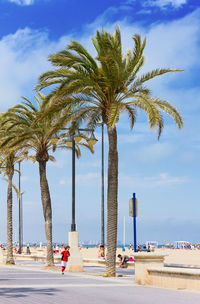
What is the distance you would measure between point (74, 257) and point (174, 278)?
12061 mm

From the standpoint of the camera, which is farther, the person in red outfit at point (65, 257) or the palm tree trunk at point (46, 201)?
the palm tree trunk at point (46, 201)

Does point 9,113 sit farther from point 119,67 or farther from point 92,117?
point 119,67

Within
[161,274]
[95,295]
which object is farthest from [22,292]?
[161,274]

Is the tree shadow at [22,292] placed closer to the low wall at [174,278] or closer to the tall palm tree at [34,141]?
the low wall at [174,278]

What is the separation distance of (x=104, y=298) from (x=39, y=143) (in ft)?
66.9

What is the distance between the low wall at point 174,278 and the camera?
48.3ft

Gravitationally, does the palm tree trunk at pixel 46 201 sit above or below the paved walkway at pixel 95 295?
above

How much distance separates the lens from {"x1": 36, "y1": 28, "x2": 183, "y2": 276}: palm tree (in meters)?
22.1

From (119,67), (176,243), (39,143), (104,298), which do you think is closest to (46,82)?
(119,67)

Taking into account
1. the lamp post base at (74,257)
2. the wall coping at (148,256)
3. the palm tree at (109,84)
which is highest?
the palm tree at (109,84)

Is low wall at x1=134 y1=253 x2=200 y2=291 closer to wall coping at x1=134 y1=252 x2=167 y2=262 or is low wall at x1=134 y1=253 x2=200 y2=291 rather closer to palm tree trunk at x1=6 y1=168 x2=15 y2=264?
wall coping at x1=134 y1=252 x2=167 y2=262

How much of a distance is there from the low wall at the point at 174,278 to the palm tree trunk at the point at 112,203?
18.0 feet

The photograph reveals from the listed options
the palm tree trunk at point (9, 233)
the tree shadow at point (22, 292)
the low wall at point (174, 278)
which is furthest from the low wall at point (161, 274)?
the palm tree trunk at point (9, 233)

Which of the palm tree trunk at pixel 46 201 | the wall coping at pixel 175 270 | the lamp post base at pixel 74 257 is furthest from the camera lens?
the palm tree trunk at pixel 46 201
